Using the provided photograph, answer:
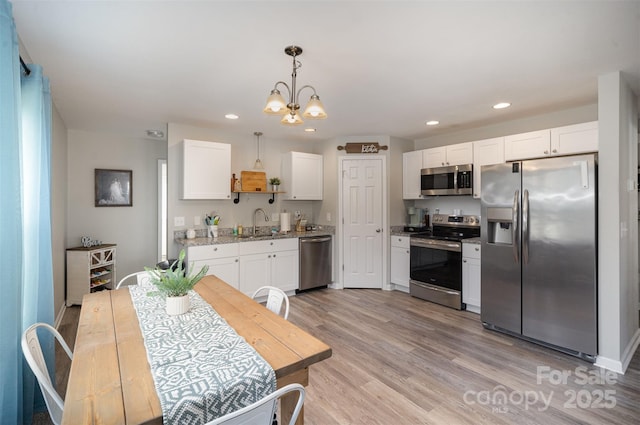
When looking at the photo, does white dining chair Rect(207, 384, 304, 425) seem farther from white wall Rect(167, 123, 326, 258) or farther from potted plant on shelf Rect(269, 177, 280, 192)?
potted plant on shelf Rect(269, 177, 280, 192)

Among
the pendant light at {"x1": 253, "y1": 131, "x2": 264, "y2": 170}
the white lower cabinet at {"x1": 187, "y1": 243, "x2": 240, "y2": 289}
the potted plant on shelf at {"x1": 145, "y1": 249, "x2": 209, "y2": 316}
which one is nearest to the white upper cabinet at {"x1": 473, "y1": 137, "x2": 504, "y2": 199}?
the pendant light at {"x1": 253, "y1": 131, "x2": 264, "y2": 170}

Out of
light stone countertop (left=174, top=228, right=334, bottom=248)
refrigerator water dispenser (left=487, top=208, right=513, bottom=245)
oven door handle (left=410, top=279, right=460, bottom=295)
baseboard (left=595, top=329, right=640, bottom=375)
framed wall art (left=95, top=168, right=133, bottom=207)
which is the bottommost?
baseboard (left=595, top=329, right=640, bottom=375)

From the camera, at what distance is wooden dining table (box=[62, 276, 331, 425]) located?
958mm

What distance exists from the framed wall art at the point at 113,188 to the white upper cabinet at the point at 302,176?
7.71 ft

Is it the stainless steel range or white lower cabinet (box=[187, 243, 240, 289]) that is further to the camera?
the stainless steel range

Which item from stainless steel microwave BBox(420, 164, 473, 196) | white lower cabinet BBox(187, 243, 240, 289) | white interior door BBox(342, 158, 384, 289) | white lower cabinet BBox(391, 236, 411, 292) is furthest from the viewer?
white interior door BBox(342, 158, 384, 289)

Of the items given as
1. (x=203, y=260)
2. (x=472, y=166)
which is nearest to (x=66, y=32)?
(x=203, y=260)

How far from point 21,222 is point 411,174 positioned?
14.7 feet

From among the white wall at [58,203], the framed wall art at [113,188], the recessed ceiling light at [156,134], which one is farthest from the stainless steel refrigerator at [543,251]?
the framed wall art at [113,188]

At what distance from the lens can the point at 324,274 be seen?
4.90m

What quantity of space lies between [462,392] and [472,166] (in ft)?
9.24

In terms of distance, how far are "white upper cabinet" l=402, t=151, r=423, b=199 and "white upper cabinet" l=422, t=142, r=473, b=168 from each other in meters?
0.13

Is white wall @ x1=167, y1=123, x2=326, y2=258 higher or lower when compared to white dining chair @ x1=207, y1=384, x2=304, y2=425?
higher

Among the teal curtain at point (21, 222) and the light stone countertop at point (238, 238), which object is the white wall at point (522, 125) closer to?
the light stone countertop at point (238, 238)
